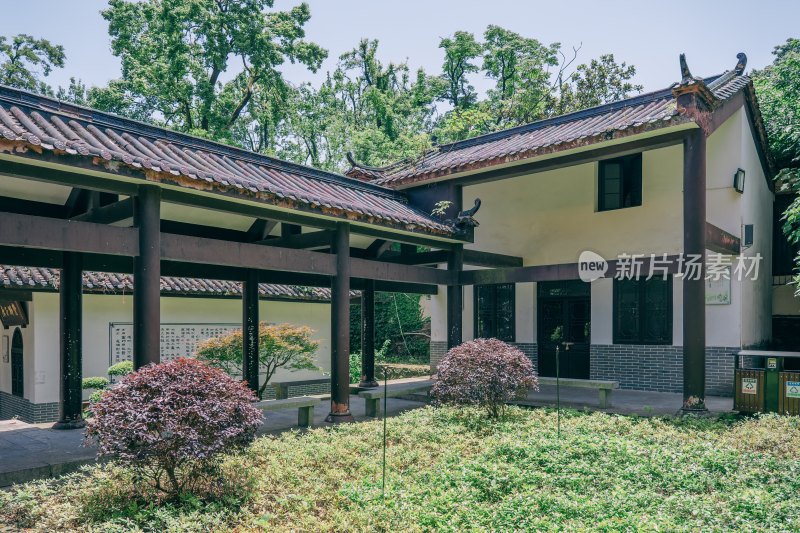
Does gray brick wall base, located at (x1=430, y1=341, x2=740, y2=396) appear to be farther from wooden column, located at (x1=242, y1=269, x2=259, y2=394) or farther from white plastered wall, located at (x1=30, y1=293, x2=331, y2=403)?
white plastered wall, located at (x1=30, y1=293, x2=331, y2=403)

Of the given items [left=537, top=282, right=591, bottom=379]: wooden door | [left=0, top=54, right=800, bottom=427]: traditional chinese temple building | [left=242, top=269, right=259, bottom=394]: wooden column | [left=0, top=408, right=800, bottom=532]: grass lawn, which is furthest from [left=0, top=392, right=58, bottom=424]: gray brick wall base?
[left=537, top=282, right=591, bottom=379]: wooden door

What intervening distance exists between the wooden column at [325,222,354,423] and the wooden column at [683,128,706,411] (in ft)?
15.4

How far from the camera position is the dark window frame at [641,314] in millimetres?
10930

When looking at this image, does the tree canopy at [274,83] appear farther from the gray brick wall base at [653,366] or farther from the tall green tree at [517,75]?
the gray brick wall base at [653,366]

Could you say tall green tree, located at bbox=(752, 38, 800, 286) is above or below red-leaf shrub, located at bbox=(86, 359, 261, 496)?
above

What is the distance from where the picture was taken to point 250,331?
9953 millimetres

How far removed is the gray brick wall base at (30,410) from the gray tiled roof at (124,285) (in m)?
2.14

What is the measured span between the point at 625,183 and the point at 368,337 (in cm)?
627

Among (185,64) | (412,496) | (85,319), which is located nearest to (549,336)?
(412,496)

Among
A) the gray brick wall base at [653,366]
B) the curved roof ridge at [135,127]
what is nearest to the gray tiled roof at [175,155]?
the curved roof ridge at [135,127]

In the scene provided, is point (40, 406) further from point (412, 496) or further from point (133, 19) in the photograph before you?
point (133, 19)

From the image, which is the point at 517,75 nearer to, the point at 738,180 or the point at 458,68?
the point at 458,68

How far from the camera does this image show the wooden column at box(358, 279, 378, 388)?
1227 cm

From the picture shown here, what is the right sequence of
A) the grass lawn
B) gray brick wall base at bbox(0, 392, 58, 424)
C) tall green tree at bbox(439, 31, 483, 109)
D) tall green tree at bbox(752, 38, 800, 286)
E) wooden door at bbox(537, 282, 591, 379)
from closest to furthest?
the grass lawn → gray brick wall base at bbox(0, 392, 58, 424) → wooden door at bbox(537, 282, 591, 379) → tall green tree at bbox(752, 38, 800, 286) → tall green tree at bbox(439, 31, 483, 109)
